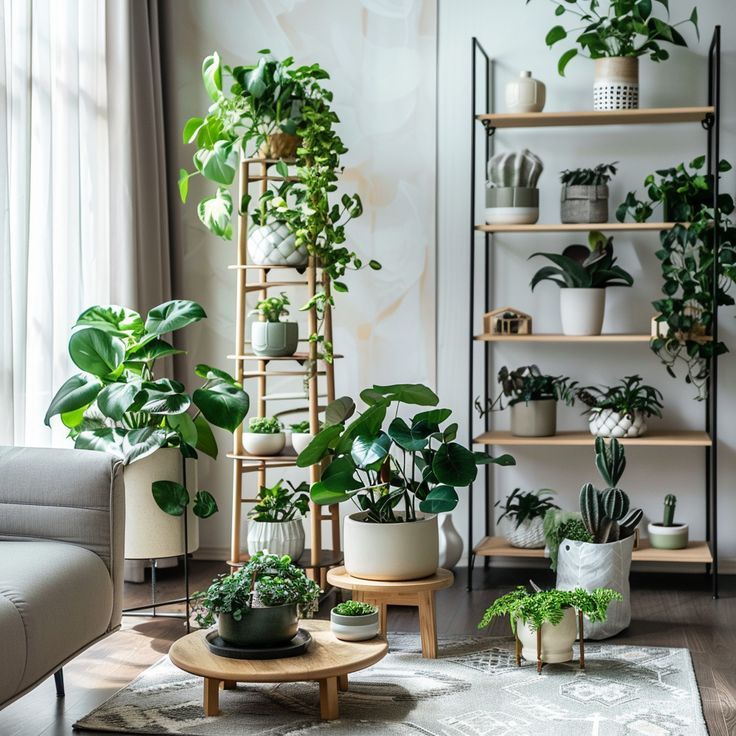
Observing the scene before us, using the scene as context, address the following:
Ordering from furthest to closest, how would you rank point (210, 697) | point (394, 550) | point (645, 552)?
point (645, 552)
point (394, 550)
point (210, 697)

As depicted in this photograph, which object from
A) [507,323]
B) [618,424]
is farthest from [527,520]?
[507,323]

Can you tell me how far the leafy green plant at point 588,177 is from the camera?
4.21m

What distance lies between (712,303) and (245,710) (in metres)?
2.29

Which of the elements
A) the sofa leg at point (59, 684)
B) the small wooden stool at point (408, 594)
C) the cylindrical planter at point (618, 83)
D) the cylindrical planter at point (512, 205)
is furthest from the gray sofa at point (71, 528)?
the cylindrical planter at point (618, 83)

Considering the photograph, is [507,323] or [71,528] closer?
[71,528]

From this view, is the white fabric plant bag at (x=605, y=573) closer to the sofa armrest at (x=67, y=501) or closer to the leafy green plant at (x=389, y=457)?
the leafy green plant at (x=389, y=457)

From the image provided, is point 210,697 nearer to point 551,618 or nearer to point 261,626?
point 261,626

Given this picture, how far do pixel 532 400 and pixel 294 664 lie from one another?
1944 mm

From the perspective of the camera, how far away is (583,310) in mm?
4211

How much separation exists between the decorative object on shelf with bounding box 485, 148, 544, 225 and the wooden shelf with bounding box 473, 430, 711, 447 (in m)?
A: 0.85

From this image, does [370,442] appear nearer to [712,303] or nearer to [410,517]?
[410,517]

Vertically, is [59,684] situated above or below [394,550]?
below

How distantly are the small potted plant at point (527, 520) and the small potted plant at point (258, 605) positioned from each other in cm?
170

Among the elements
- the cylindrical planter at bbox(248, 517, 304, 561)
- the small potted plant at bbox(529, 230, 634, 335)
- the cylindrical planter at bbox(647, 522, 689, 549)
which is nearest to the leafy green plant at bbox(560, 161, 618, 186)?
the small potted plant at bbox(529, 230, 634, 335)
